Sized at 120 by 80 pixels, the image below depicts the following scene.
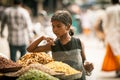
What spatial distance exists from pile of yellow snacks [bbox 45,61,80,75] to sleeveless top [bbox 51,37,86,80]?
1.25ft

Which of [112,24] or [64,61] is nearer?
[64,61]

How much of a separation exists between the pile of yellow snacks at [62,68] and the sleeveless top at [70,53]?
38 centimetres

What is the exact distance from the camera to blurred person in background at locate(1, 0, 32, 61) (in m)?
13.2

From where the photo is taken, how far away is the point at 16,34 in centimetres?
1340

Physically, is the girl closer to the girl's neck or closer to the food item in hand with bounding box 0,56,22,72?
the girl's neck

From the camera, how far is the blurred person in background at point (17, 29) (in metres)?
13.2

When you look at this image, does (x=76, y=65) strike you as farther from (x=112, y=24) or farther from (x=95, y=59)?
(x=95, y=59)

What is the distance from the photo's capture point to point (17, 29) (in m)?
13.3

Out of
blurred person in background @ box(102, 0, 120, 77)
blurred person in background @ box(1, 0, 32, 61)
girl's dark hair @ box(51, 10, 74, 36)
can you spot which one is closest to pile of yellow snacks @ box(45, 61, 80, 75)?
girl's dark hair @ box(51, 10, 74, 36)

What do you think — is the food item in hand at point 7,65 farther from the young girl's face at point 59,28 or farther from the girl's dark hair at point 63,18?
the girl's dark hair at point 63,18

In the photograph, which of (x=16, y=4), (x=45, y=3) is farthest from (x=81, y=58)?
(x=45, y=3)

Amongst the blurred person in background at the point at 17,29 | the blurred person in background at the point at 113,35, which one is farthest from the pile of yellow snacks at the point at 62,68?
the blurred person in background at the point at 113,35

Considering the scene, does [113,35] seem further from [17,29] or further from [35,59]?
[35,59]

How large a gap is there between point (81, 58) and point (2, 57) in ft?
3.36
